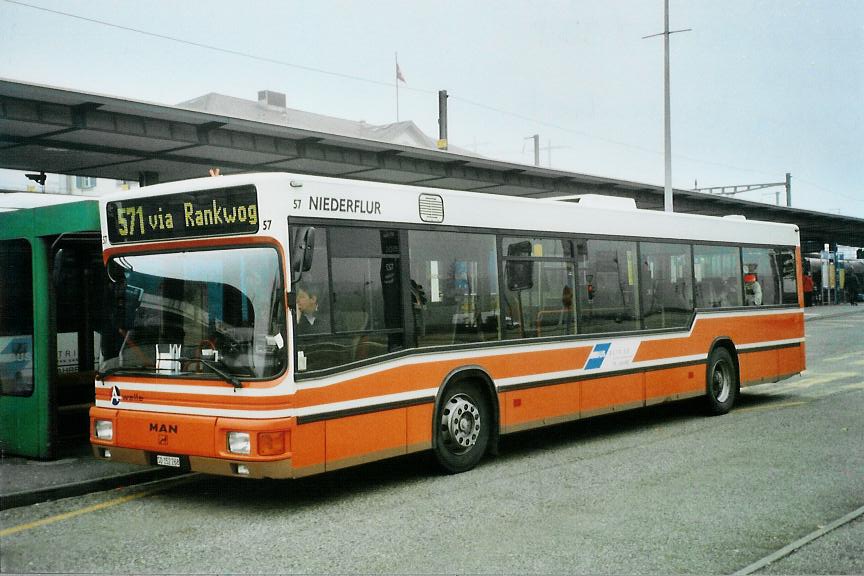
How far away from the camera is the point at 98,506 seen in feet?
26.0

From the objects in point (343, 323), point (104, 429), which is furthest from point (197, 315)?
point (104, 429)

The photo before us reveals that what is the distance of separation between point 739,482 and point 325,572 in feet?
14.0

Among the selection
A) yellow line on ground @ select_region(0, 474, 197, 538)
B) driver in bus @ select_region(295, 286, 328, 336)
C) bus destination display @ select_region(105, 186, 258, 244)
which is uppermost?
bus destination display @ select_region(105, 186, 258, 244)

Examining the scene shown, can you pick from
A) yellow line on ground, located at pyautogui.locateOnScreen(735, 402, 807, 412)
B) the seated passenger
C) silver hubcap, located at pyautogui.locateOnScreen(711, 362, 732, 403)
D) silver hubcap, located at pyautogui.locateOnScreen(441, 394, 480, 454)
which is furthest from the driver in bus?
the seated passenger

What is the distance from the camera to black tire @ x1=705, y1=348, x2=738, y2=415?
1318cm

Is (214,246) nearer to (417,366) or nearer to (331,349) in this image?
(331,349)

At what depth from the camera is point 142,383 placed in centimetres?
803

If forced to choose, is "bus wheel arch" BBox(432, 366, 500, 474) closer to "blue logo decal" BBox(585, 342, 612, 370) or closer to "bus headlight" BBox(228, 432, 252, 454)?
"blue logo decal" BBox(585, 342, 612, 370)

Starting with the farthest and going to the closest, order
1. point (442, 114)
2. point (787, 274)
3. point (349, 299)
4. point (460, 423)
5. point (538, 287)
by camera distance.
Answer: point (442, 114), point (787, 274), point (538, 287), point (460, 423), point (349, 299)

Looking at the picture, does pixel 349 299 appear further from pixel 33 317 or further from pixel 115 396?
pixel 33 317

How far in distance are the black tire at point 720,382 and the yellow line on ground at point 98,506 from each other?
24.2ft

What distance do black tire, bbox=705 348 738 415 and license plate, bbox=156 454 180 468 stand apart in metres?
8.02

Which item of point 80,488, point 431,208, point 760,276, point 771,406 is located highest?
point 431,208

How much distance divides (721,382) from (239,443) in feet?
27.6
